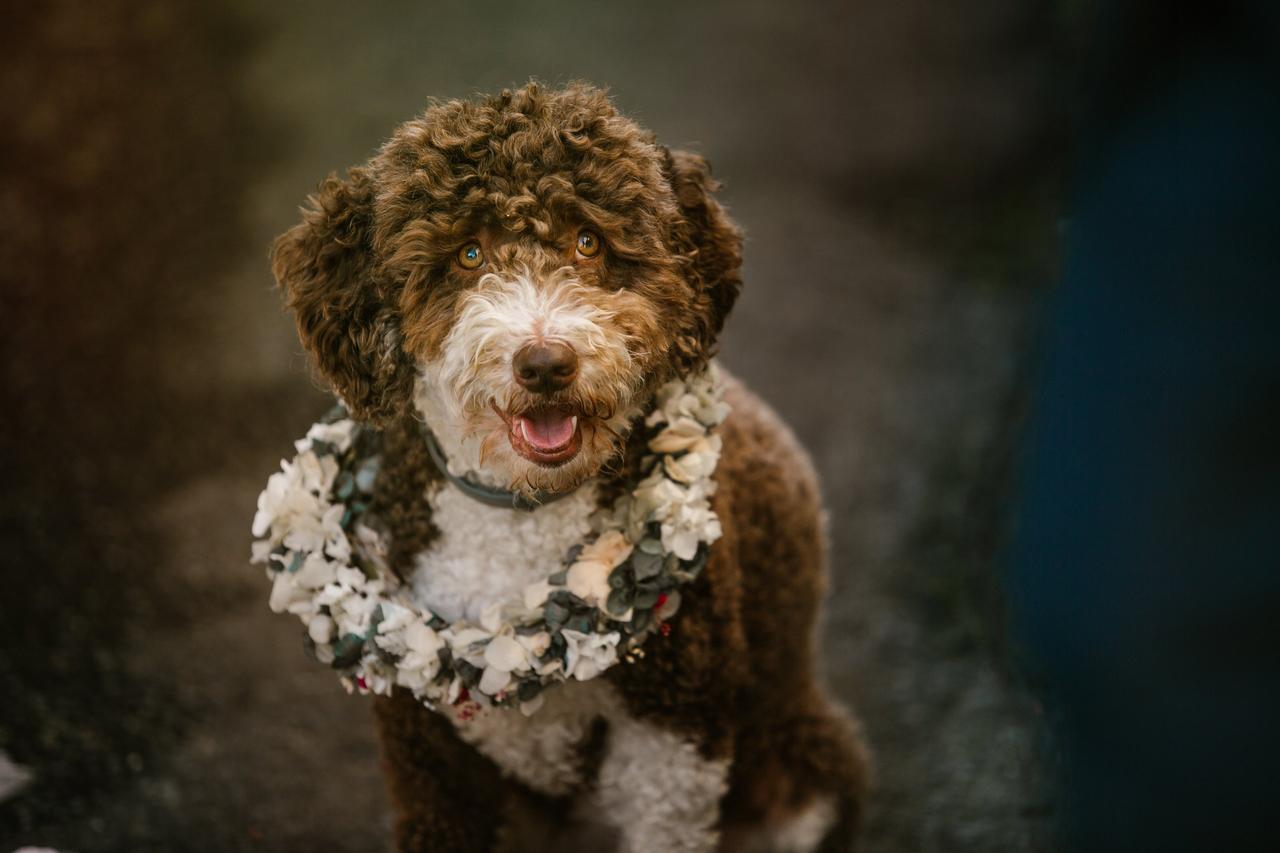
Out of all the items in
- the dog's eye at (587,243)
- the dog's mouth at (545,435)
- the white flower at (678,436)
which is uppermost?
the dog's eye at (587,243)

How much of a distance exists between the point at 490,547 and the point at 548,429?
0.97 feet

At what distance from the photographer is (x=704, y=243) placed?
5.96 feet

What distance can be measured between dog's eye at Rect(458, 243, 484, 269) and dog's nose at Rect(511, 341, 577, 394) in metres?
0.19

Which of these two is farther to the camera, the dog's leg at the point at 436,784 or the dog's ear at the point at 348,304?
the dog's leg at the point at 436,784

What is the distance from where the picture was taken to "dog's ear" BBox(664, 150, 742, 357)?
1781mm

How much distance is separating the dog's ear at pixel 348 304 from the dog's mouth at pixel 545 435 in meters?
0.23

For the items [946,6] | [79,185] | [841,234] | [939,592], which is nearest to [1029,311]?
[841,234]

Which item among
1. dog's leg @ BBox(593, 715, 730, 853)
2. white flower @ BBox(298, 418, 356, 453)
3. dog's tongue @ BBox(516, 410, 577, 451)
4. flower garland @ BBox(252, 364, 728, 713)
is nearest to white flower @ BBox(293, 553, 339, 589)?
flower garland @ BBox(252, 364, 728, 713)

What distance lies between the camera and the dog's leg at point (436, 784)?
1969 mm

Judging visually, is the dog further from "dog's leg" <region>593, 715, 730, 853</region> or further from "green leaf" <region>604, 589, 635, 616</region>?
"green leaf" <region>604, 589, 635, 616</region>

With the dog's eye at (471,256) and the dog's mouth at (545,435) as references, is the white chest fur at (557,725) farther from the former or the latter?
the dog's eye at (471,256)

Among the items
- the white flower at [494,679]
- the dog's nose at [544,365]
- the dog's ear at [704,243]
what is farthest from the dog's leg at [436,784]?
the dog's ear at [704,243]

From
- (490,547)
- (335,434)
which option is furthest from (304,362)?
(490,547)

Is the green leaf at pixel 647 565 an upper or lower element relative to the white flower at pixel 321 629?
upper
